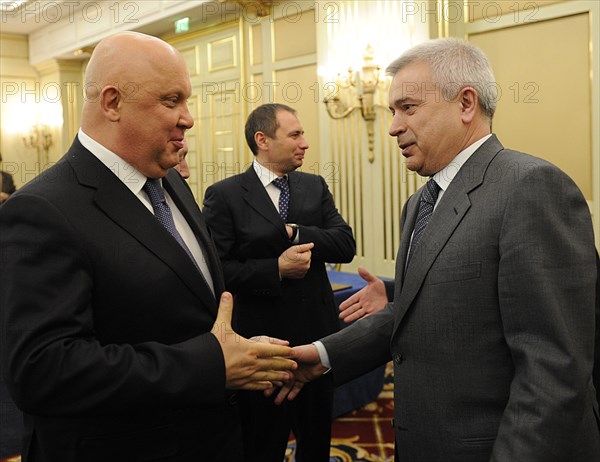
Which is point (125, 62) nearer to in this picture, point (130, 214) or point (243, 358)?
point (130, 214)

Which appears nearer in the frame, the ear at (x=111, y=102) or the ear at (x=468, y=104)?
the ear at (x=111, y=102)

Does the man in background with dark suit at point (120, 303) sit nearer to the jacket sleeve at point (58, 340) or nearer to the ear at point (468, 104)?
the jacket sleeve at point (58, 340)

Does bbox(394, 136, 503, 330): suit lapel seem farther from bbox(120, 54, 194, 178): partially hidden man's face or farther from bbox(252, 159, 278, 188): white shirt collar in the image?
bbox(252, 159, 278, 188): white shirt collar

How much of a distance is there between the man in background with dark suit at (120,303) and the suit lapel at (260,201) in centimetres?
132

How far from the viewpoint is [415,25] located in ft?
17.9

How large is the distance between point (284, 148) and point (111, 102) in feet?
5.55

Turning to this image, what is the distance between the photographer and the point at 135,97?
158 cm

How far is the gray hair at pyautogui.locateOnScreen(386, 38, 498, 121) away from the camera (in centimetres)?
168

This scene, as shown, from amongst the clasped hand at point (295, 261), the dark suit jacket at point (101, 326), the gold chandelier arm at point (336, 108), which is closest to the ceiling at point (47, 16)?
the gold chandelier arm at point (336, 108)

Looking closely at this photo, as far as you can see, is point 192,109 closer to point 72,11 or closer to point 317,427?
point 72,11

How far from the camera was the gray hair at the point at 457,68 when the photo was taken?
5.50 feet

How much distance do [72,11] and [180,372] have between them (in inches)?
385

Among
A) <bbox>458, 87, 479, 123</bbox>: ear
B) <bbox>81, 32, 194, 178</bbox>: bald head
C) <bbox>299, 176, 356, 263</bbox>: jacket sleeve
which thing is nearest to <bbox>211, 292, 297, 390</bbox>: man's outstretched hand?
<bbox>81, 32, 194, 178</bbox>: bald head

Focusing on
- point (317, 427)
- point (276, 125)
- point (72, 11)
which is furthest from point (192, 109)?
point (317, 427)
